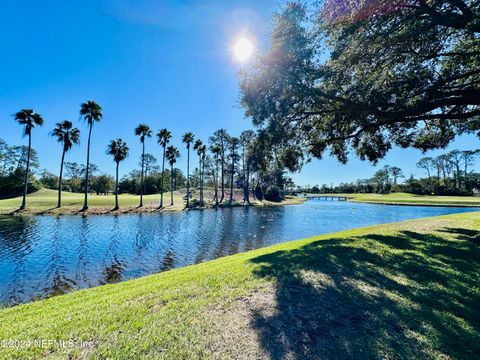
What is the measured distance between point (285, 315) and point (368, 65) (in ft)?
32.5

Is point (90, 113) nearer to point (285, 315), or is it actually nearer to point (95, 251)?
point (95, 251)

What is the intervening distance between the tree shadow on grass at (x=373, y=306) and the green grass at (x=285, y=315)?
0.02 meters

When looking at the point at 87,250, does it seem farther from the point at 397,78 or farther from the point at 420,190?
the point at 420,190

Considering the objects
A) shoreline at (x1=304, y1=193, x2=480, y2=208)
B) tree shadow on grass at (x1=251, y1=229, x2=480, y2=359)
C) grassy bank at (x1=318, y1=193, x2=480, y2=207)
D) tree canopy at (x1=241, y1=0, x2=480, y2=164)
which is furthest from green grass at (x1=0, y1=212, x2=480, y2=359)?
grassy bank at (x1=318, y1=193, x2=480, y2=207)

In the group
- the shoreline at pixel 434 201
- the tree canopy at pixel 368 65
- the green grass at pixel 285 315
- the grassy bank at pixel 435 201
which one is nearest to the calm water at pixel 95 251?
the green grass at pixel 285 315

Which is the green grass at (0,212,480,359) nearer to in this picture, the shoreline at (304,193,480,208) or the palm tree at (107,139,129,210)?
the palm tree at (107,139,129,210)

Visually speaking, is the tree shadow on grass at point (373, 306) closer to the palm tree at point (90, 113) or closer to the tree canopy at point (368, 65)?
the tree canopy at point (368, 65)

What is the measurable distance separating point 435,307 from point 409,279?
1386 mm

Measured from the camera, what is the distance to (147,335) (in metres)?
3.69

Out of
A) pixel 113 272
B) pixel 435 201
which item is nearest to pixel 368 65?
pixel 113 272

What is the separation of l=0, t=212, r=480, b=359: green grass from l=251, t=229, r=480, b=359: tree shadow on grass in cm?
2

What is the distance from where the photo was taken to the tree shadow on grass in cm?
336

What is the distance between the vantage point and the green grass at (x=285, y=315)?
3.37 metres

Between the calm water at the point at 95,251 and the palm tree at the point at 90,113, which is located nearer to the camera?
the calm water at the point at 95,251
